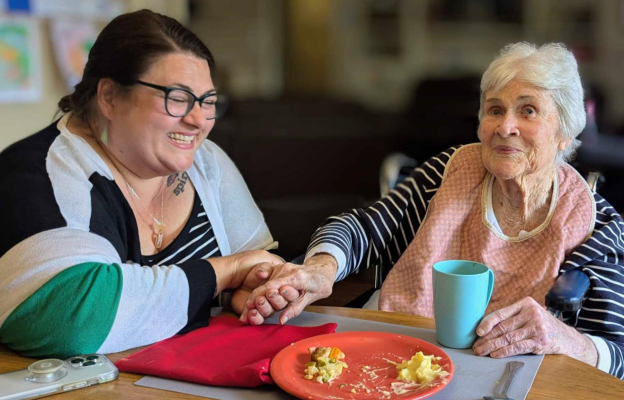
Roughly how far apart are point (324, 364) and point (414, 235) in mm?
820

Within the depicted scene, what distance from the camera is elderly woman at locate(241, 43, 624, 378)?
1.45 meters

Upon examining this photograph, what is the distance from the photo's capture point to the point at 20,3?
10.5ft

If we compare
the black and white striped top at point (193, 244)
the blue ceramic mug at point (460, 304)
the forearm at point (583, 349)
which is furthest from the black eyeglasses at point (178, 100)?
the forearm at point (583, 349)

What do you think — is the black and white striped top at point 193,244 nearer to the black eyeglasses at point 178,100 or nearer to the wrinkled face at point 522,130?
the black eyeglasses at point 178,100

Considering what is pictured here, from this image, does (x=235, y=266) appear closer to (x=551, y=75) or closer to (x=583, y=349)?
(x=583, y=349)

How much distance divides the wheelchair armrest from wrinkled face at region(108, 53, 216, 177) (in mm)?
800

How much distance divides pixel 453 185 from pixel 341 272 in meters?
0.37

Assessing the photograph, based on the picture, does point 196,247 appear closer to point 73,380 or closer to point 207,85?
point 207,85

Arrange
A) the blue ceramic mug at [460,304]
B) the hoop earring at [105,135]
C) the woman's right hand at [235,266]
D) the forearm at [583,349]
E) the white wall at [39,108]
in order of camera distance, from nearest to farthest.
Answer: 1. the blue ceramic mug at [460,304]
2. the forearm at [583,349]
3. the woman's right hand at [235,266]
4. the hoop earring at [105,135]
5. the white wall at [39,108]

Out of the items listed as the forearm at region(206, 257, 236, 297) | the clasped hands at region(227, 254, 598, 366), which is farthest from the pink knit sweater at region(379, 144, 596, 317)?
the forearm at region(206, 257, 236, 297)

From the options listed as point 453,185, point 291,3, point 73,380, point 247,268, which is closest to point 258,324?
point 247,268

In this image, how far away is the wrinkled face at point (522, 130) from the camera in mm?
1571

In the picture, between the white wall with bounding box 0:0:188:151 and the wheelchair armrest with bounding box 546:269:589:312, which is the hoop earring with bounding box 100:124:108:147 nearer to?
the wheelchair armrest with bounding box 546:269:589:312

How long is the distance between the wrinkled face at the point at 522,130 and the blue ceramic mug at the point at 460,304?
1.55ft
